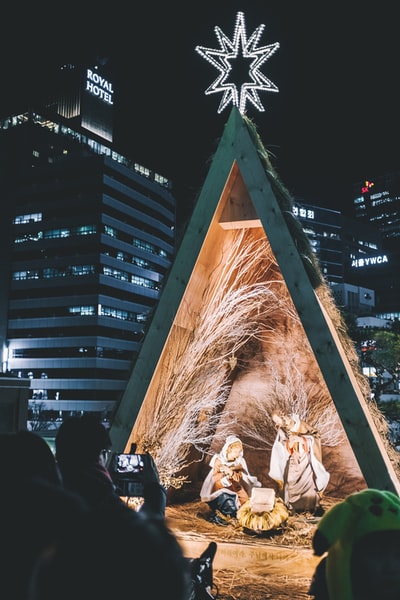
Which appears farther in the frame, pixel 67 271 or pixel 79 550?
pixel 67 271

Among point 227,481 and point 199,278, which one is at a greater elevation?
point 199,278

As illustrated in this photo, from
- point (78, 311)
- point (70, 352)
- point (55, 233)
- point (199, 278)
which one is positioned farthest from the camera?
point (55, 233)

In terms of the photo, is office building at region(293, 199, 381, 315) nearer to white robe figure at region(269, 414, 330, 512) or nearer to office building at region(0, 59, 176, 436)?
office building at region(0, 59, 176, 436)

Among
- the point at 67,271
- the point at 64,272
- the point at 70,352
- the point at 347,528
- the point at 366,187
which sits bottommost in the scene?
the point at 347,528

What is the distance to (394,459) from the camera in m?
5.54

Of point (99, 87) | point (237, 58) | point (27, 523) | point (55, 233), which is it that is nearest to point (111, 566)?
point (27, 523)

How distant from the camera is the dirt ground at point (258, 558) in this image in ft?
16.9

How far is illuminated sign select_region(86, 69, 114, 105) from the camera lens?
88.1 meters

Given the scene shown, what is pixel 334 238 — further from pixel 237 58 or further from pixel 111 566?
pixel 111 566

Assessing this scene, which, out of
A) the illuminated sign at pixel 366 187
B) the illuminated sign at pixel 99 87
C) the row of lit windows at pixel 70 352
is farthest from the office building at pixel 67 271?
the illuminated sign at pixel 366 187

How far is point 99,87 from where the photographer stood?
89.6m

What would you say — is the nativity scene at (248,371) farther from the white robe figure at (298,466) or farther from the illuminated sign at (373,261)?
the illuminated sign at (373,261)

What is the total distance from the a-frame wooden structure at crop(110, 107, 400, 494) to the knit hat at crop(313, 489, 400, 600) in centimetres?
327

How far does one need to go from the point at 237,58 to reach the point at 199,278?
2.81 meters
